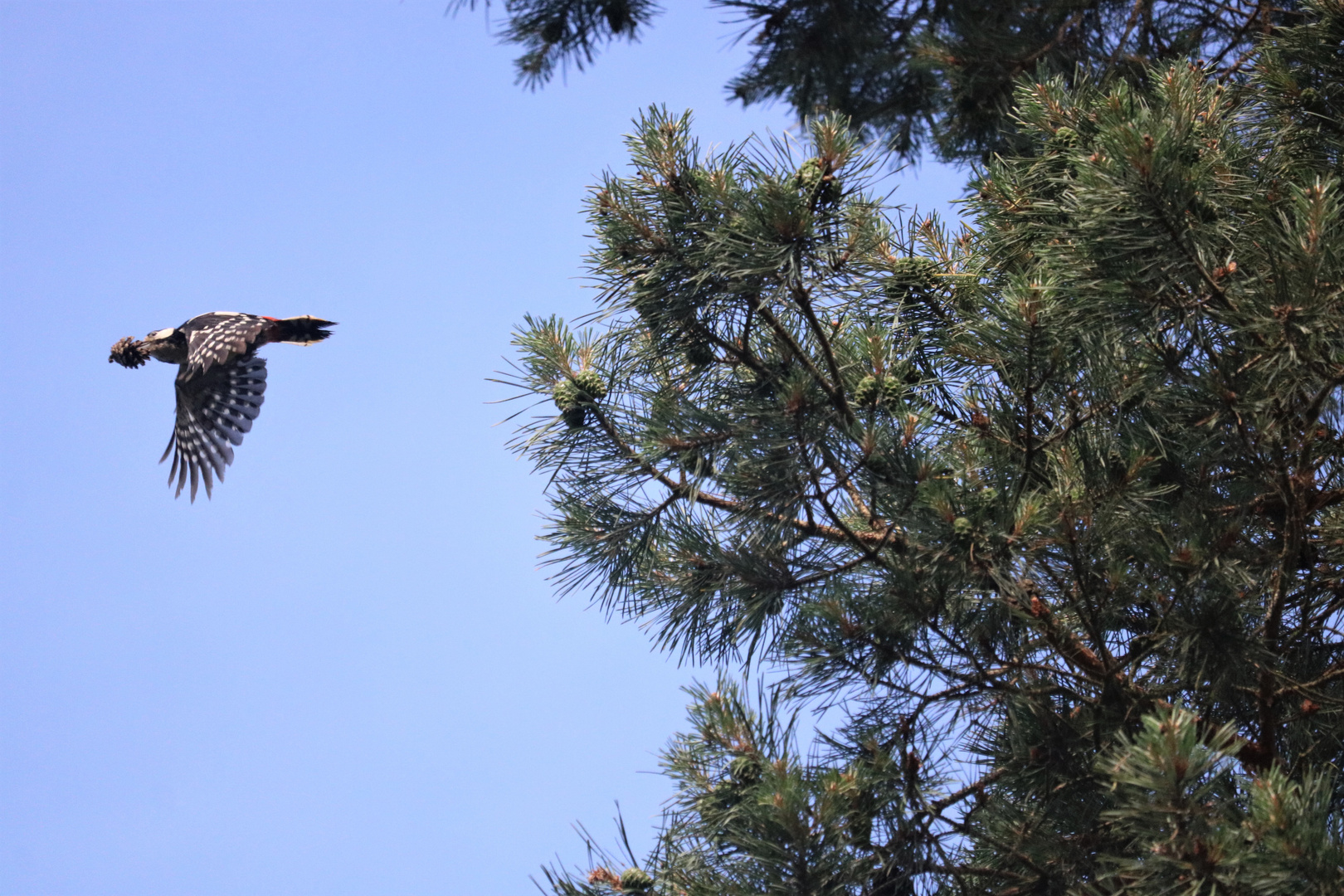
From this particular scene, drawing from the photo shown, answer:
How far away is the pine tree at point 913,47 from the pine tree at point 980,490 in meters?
2.28

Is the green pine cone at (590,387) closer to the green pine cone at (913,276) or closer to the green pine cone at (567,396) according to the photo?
the green pine cone at (567,396)

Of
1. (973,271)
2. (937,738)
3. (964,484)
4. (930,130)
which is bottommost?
(937,738)

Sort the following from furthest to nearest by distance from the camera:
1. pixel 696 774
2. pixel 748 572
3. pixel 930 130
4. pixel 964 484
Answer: pixel 930 130 → pixel 696 774 → pixel 748 572 → pixel 964 484

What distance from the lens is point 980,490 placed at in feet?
7.45

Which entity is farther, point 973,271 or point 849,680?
point 973,271

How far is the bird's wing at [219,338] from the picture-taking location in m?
4.95

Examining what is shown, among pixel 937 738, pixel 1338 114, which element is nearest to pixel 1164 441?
pixel 937 738

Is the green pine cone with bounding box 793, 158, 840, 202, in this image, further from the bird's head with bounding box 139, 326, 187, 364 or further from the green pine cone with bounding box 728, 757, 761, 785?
the bird's head with bounding box 139, 326, 187, 364

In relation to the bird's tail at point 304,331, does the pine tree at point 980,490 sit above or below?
below

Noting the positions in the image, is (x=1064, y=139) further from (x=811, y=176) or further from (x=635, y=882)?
(x=635, y=882)

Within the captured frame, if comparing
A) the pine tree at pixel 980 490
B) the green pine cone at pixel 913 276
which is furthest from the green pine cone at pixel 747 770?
the green pine cone at pixel 913 276

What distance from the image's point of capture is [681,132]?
7.75ft

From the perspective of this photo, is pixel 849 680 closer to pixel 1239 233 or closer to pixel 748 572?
pixel 748 572

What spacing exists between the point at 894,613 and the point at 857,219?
77 cm
